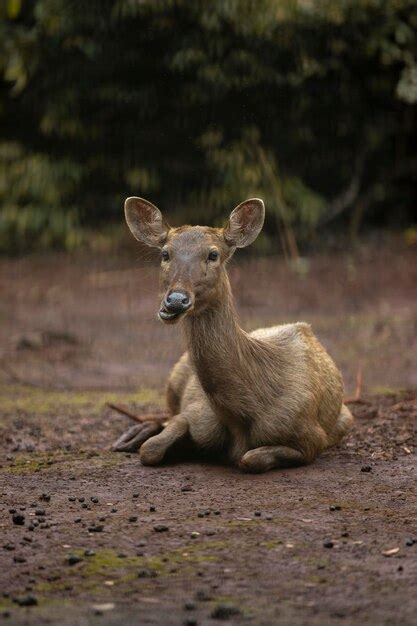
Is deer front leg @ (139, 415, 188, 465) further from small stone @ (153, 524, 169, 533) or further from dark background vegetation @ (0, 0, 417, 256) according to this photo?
dark background vegetation @ (0, 0, 417, 256)

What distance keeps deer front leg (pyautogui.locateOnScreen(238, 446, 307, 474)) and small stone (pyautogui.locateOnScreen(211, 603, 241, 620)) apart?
2.36 metres

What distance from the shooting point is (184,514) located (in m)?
6.17

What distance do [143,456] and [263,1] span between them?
9.87m

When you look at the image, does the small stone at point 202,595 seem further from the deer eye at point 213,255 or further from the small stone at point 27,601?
the deer eye at point 213,255

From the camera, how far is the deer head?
665 cm

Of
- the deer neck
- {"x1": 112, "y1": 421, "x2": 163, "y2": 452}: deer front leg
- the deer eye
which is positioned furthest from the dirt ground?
the deer eye

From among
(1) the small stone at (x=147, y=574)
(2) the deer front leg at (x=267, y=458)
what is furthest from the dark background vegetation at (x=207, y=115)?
(1) the small stone at (x=147, y=574)

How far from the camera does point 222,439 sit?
7.31 meters

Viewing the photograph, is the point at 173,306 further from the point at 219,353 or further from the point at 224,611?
the point at 224,611

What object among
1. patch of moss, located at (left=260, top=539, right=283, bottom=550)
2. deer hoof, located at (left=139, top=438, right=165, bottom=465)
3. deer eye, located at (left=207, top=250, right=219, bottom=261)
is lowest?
deer hoof, located at (left=139, top=438, right=165, bottom=465)

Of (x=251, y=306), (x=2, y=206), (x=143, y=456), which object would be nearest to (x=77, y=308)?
(x=251, y=306)

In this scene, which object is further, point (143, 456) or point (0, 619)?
point (143, 456)

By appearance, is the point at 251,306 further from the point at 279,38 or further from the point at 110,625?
the point at 110,625

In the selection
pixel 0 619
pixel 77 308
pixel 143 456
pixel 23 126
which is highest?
pixel 0 619
